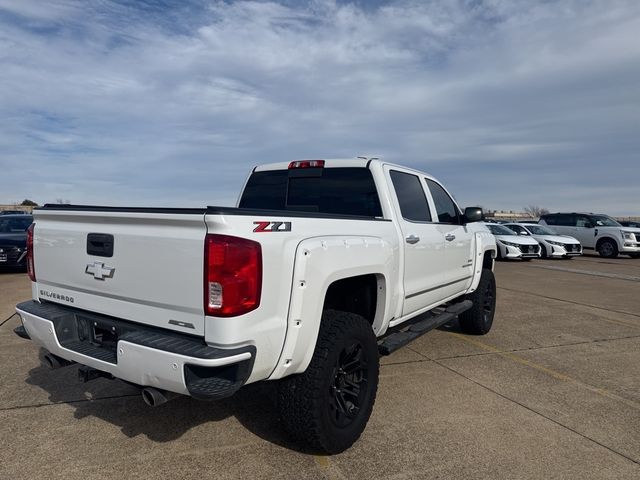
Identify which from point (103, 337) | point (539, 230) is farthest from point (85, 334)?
point (539, 230)

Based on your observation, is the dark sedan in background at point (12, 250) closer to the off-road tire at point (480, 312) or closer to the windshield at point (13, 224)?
the windshield at point (13, 224)

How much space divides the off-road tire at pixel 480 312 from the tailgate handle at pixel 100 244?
442 cm

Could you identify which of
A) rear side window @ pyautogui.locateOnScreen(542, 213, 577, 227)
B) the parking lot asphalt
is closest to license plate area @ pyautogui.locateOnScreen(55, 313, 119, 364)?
the parking lot asphalt

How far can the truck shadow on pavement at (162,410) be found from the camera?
3.35 meters

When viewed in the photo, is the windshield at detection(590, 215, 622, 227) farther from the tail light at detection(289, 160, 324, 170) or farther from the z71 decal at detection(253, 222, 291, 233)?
the z71 decal at detection(253, 222, 291, 233)

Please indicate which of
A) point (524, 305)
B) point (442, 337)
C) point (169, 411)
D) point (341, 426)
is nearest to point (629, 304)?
point (524, 305)

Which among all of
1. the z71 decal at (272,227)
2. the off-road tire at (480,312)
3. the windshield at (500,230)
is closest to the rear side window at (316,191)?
the z71 decal at (272,227)

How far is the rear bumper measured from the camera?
7.61ft

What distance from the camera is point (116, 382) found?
14.1 feet

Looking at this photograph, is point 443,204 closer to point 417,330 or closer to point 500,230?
point 417,330

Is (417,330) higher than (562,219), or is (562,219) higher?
(562,219)

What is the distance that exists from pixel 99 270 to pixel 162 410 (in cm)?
140

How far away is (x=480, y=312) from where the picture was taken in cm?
600

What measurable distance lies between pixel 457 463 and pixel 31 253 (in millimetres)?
3202
